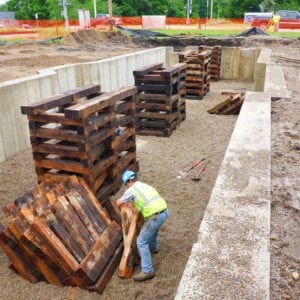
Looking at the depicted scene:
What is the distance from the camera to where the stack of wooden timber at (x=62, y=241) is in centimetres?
448

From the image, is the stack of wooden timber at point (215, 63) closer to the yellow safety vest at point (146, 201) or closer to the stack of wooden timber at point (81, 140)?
the stack of wooden timber at point (81, 140)

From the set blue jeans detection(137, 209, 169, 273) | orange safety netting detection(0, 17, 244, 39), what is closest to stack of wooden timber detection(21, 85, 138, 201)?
blue jeans detection(137, 209, 169, 273)

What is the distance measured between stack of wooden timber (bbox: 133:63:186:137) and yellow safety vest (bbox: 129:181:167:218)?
587 centimetres

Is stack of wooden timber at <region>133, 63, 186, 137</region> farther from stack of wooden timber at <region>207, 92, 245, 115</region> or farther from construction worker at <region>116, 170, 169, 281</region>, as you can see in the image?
construction worker at <region>116, 170, 169, 281</region>

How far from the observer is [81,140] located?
578 cm

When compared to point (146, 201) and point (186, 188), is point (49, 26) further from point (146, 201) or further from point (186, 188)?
point (146, 201)

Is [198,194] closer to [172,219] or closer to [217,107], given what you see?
[172,219]

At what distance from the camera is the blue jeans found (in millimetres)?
4717

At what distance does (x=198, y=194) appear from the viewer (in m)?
6.96

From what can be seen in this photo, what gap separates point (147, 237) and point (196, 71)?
11.6 m

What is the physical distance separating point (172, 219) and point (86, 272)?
203 cm

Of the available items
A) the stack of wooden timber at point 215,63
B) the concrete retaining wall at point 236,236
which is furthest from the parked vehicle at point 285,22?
the concrete retaining wall at point 236,236

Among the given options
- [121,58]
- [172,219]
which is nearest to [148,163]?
[172,219]

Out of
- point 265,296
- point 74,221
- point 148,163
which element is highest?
point 265,296
